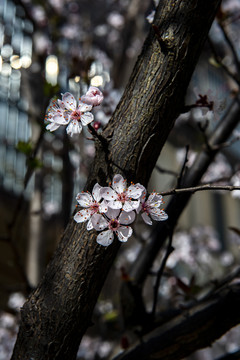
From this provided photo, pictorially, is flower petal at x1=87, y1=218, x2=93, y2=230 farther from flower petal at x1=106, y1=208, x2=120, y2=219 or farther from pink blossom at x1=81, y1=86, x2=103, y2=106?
pink blossom at x1=81, y1=86, x2=103, y2=106

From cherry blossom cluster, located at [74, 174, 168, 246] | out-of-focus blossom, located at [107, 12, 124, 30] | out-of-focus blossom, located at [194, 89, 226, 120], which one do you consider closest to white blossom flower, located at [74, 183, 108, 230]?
cherry blossom cluster, located at [74, 174, 168, 246]

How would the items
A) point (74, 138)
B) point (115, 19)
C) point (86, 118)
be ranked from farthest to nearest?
point (115, 19), point (74, 138), point (86, 118)

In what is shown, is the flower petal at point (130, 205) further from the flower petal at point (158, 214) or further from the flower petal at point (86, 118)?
the flower petal at point (86, 118)

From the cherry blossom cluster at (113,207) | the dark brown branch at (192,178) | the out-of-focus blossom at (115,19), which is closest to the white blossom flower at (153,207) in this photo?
the cherry blossom cluster at (113,207)

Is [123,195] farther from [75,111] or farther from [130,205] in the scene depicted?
[75,111]

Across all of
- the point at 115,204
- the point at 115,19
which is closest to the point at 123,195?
the point at 115,204

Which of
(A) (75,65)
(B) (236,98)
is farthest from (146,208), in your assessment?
(A) (75,65)

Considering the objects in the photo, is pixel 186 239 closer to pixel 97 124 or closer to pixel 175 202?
pixel 175 202
